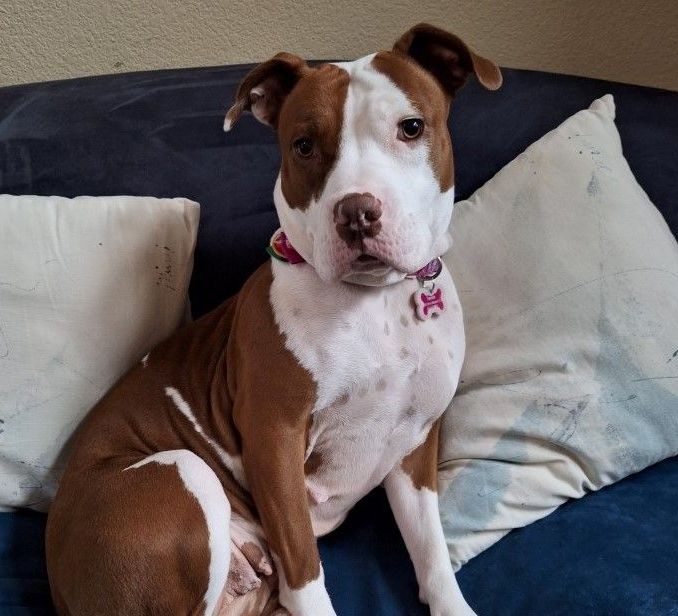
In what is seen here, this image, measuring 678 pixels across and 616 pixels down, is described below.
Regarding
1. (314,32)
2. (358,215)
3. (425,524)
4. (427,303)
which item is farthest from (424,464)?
(314,32)

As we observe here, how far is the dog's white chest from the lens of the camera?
1401mm

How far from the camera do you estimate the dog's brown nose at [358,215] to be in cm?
121

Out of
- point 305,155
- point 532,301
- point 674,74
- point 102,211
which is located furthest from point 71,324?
point 674,74

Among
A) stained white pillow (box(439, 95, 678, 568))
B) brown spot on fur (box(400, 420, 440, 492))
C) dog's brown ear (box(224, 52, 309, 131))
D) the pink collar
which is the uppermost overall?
dog's brown ear (box(224, 52, 309, 131))

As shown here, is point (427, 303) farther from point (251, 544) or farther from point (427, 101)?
point (251, 544)

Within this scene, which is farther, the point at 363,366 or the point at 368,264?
the point at 363,366

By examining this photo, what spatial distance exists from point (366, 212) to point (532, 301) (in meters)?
0.59

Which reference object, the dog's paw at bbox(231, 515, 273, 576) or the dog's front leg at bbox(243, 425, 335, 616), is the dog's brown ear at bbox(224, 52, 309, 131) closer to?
the dog's front leg at bbox(243, 425, 335, 616)

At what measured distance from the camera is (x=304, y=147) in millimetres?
Answer: 1339

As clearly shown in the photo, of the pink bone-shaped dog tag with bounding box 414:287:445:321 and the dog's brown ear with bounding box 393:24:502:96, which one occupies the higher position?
the dog's brown ear with bounding box 393:24:502:96

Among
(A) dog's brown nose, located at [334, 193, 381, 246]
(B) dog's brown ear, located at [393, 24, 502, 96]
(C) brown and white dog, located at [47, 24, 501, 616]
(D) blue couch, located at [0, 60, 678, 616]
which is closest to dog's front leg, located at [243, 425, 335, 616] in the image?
(C) brown and white dog, located at [47, 24, 501, 616]

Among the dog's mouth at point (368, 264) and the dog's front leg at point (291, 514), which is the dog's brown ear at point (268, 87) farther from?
the dog's front leg at point (291, 514)

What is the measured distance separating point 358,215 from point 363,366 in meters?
0.31

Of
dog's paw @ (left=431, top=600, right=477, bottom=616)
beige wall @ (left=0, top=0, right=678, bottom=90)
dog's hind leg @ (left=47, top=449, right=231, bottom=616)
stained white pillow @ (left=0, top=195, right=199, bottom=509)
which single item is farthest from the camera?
beige wall @ (left=0, top=0, right=678, bottom=90)
